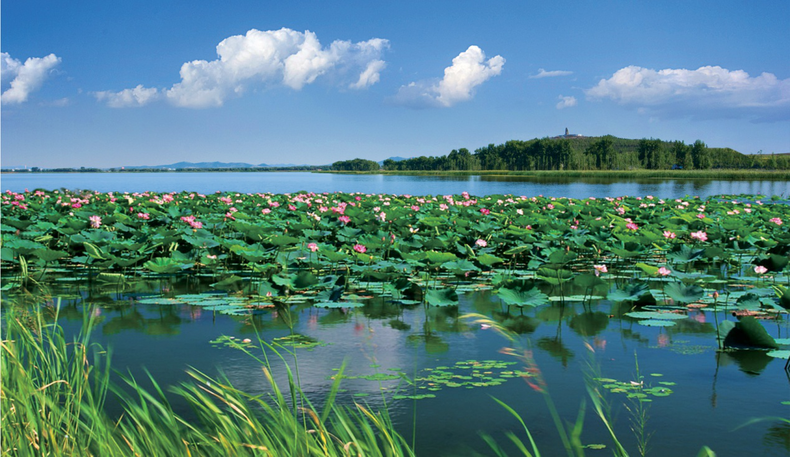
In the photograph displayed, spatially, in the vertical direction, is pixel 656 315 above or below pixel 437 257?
below

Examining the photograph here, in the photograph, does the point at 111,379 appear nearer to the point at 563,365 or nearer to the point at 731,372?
the point at 563,365

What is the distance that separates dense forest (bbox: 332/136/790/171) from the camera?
321 ft

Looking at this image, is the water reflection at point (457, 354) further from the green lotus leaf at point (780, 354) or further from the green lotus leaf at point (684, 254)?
the green lotus leaf at point (684, 254)

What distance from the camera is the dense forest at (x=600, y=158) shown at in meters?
97.8

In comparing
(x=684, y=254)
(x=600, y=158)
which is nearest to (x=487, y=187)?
(x=684, y=254)

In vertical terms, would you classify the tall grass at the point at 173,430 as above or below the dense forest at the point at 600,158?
below

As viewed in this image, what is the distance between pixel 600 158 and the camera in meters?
102

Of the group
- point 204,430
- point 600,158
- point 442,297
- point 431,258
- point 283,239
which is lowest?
point 204,430

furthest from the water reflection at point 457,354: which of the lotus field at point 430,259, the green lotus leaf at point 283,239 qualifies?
the green lotus leaf at point 283,239

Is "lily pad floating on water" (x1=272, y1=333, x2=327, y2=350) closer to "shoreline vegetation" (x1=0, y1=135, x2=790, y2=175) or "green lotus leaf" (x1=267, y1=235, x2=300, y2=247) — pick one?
"green lotus leaf" (x1=267, y1=235, x2=300, y2=247)

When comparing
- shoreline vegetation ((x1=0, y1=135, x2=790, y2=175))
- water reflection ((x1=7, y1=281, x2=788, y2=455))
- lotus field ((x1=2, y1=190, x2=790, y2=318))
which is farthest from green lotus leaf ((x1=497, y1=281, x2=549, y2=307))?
shoreline vegetation ((x1=0, y1=135, x2=790, y2=175))

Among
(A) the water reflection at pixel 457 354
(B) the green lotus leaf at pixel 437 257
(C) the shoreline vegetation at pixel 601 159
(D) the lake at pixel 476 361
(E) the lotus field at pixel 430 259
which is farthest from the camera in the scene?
(C) the shoreline vegetation at pixel 601 159

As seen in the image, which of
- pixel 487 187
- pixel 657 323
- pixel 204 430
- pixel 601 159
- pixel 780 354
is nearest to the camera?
pixel 204 430

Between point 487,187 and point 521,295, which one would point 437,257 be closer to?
Result: point 521,295
